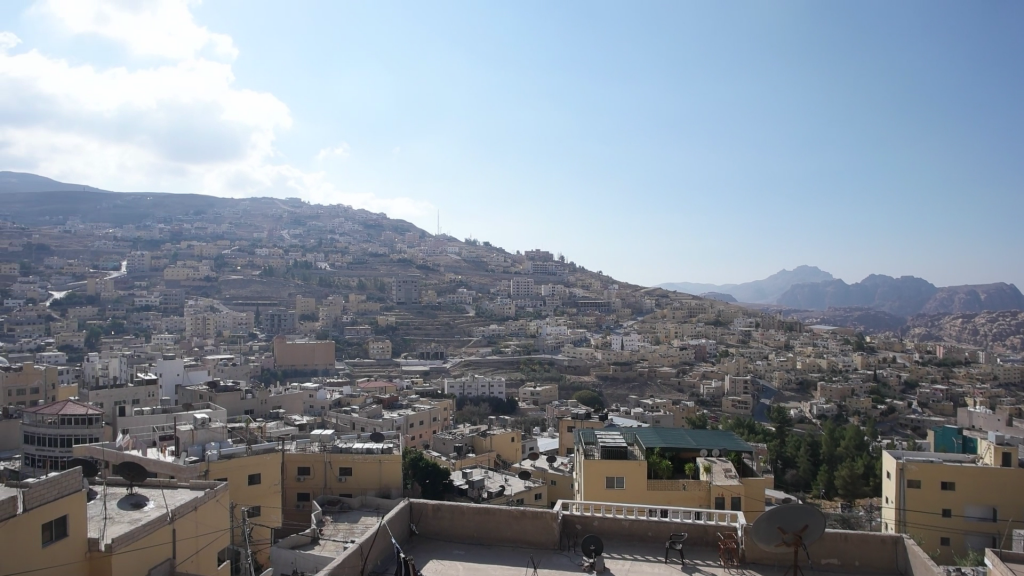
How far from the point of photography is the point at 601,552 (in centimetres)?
316

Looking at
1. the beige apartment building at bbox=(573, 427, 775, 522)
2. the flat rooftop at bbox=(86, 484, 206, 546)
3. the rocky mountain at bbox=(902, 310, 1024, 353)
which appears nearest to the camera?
the flat rooftop at bbox=(86, 484, 206, 546)

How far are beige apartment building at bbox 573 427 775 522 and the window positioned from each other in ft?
16.1

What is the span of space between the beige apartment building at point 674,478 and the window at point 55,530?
489 centimetres

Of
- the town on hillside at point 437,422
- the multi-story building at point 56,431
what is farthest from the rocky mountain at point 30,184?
the multi-story building at point 56,431

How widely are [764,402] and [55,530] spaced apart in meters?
34.6

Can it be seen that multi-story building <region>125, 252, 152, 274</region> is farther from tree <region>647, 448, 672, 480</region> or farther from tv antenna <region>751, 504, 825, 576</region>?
tv antenna <region>751, 504, 825, 576</region>

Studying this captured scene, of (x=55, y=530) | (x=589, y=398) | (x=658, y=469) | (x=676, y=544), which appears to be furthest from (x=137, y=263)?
(x=676, y=544)

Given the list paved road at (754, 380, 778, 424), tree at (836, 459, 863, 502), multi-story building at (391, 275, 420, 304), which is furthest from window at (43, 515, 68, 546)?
multi-story building at (391, 275, 420, 304)

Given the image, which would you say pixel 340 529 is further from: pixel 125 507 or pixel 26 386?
pixel 26 386

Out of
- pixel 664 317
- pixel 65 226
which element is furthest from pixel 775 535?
pixel 65 226

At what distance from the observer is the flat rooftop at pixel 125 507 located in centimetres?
446

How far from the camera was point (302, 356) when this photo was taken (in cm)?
3550

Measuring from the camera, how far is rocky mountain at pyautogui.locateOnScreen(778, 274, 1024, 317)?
443 ft

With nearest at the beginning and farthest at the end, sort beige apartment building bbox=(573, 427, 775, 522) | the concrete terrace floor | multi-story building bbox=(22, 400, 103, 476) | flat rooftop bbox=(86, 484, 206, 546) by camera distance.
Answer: the concrete terrace floor < flat rooftop bbox=(86, 484, 206, 546) < beige apartment building bbox=(573, 427, 775, 522) < multi-story building bbox=(22, 400, 103, 476)
